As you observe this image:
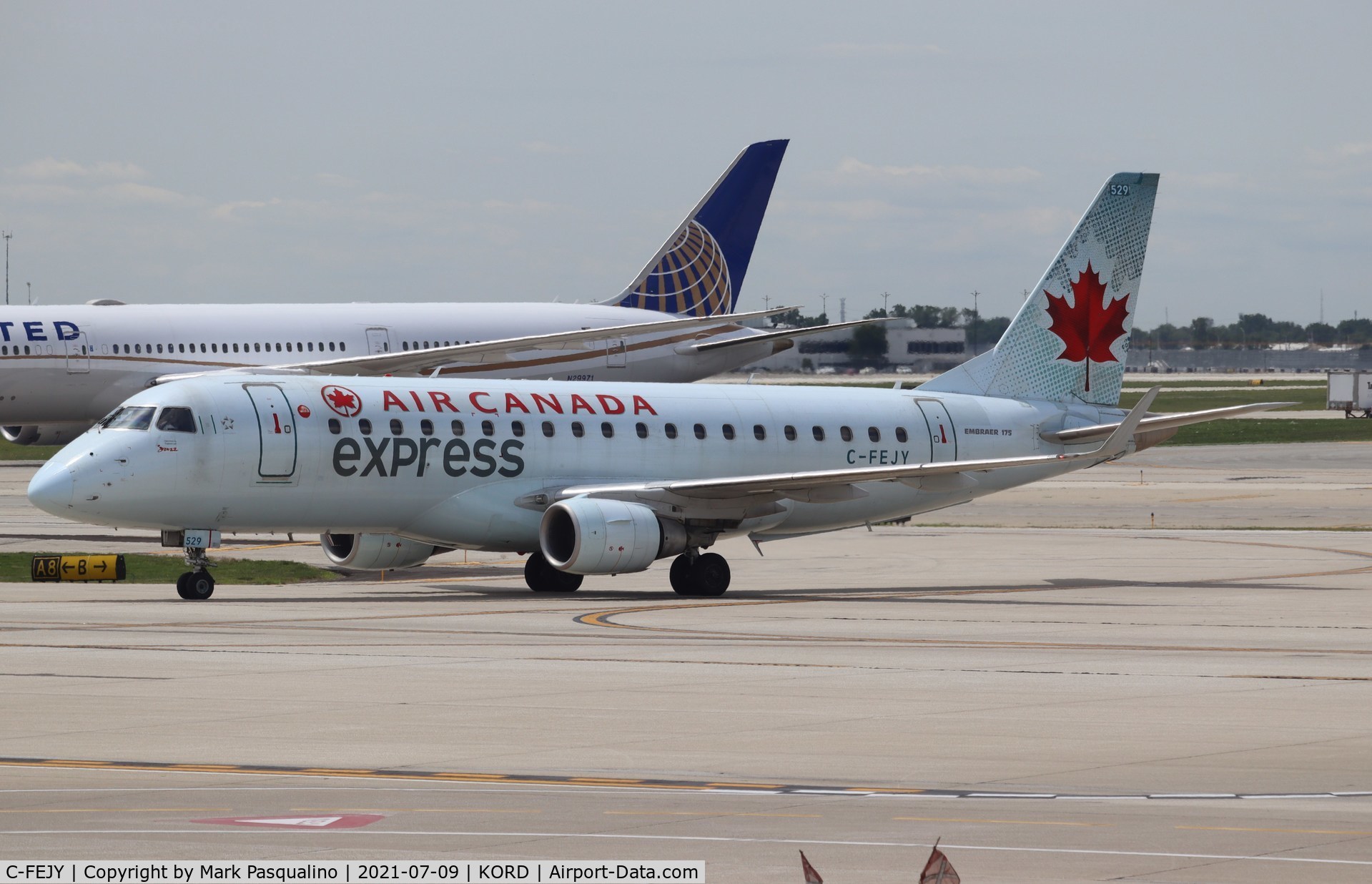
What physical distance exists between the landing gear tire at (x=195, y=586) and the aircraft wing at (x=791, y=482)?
653 centimetres

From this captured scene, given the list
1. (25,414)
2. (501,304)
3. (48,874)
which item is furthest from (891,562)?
(48,874)

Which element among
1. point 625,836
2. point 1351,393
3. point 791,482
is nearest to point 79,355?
point 791,482

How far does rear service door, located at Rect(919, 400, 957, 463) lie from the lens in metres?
41.7

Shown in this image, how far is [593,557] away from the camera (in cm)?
3478

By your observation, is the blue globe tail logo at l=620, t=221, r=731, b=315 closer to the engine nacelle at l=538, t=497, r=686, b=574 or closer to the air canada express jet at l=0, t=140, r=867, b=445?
the air canada express jet at l=0, t=140, r=867, b=445

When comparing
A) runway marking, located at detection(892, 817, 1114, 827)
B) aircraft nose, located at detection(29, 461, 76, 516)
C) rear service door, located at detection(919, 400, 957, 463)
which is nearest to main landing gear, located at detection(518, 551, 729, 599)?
rear service door, located at detection(919, 400, 957, 463)

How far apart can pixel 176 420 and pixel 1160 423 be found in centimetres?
1792

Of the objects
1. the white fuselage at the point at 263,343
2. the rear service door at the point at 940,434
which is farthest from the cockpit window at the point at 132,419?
the white fuselage at the point at 263,343

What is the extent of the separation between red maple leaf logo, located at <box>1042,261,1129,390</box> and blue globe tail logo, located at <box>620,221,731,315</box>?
26.7 meters

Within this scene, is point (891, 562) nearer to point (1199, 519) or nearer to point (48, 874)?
point (1199, 519)

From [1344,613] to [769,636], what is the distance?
958 cm

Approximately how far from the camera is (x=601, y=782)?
1531 centimetres

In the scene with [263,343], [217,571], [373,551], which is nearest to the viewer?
[373,551]

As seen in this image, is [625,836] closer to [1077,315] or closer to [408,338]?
[1077,315]
